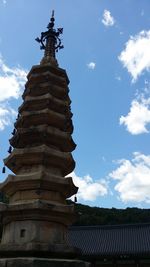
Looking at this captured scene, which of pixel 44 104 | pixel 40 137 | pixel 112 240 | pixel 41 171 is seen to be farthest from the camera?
pixel 112 240

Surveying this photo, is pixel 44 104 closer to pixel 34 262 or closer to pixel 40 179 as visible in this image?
pixel 40 179

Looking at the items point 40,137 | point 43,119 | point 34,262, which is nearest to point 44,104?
point 43,119

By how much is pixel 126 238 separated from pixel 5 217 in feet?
104

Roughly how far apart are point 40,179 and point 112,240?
30.9 metres

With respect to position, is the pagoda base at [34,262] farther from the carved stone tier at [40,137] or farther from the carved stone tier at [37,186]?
the carved stone tier at [40,137]

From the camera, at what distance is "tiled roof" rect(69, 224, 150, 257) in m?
34.3

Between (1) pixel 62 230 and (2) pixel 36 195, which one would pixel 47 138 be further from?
(1) pixel 62 230

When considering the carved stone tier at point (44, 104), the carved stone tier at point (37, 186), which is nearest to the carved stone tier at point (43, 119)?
the carved stone tier at point (44, 104)

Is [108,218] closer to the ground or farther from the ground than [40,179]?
farther from the ground

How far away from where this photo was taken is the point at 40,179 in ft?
32.7

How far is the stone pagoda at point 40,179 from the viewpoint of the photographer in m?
8.97

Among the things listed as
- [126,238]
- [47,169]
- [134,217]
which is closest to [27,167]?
[47,169]

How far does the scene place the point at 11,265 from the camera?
8188 millimetres

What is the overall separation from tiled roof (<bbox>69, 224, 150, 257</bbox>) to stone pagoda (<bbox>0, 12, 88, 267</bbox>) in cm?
2517
